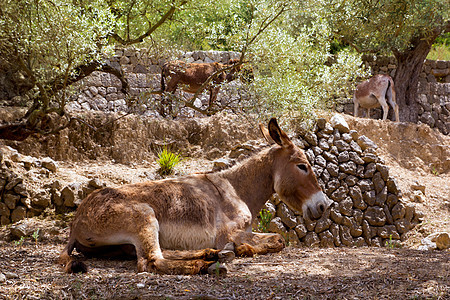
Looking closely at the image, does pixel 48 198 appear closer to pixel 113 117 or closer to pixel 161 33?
pixel 113 117

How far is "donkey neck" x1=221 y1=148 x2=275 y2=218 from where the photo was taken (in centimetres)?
565

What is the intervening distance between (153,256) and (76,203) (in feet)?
12.6

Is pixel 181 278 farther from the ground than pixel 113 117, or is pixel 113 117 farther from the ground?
pixel 113 117

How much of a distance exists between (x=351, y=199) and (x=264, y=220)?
1.98m

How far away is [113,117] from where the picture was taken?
35.3 feet

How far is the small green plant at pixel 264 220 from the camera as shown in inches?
321

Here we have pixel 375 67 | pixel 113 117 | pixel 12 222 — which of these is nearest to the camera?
pixel 12 222

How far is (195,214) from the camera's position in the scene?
4.99 metres

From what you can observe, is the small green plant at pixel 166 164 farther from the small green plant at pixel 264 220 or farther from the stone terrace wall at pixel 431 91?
the stone terrace wall at pixel 431 91

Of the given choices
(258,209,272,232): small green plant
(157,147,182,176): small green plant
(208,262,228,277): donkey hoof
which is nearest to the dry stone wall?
(157,147,182,176): small green plant

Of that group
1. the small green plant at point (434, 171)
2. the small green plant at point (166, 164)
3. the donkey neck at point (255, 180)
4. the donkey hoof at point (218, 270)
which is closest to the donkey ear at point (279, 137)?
the donkey neck at point (255, 180)

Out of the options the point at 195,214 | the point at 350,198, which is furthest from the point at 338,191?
the point at 195,214

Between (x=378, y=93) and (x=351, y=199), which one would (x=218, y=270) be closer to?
(x=351, y=199)

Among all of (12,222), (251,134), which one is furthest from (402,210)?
(12,222)
